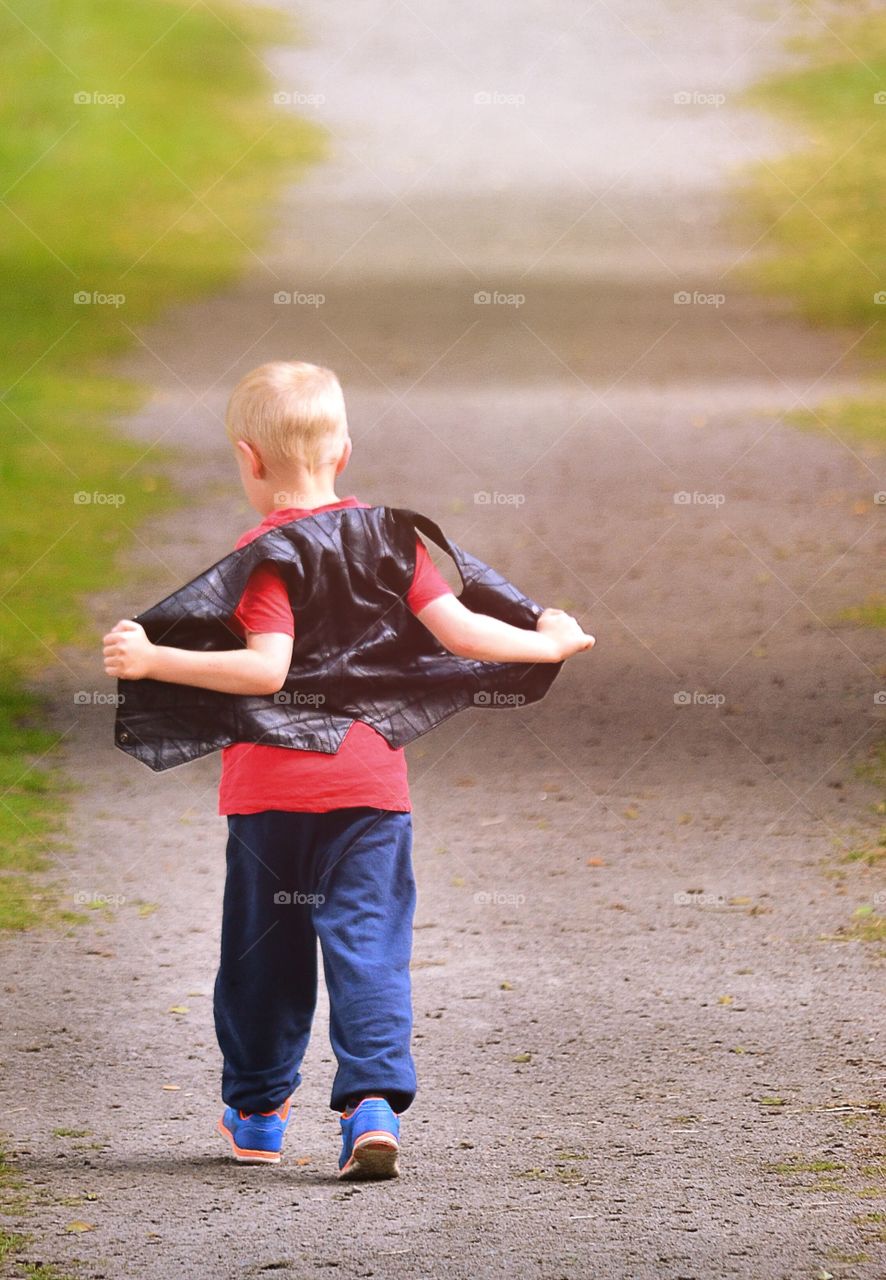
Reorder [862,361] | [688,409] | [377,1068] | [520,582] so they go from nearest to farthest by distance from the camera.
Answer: [377,1068] → [520,582] → [688,409] → [862,361]

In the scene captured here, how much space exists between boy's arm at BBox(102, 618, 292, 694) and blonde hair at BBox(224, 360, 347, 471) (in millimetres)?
322

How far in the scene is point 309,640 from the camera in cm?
276

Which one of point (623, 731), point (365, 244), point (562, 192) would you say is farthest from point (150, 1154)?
point (562, 192)

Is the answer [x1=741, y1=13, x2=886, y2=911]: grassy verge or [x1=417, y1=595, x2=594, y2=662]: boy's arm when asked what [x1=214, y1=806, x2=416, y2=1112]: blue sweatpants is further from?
[x1=741, y1=13, x2=886, y2=911]: grassy verge

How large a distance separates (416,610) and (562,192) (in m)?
13.9

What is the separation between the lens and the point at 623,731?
658 cm

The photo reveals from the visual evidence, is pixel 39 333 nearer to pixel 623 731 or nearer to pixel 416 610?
pixel 623 731

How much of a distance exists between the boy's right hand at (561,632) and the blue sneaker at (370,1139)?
0.81m
